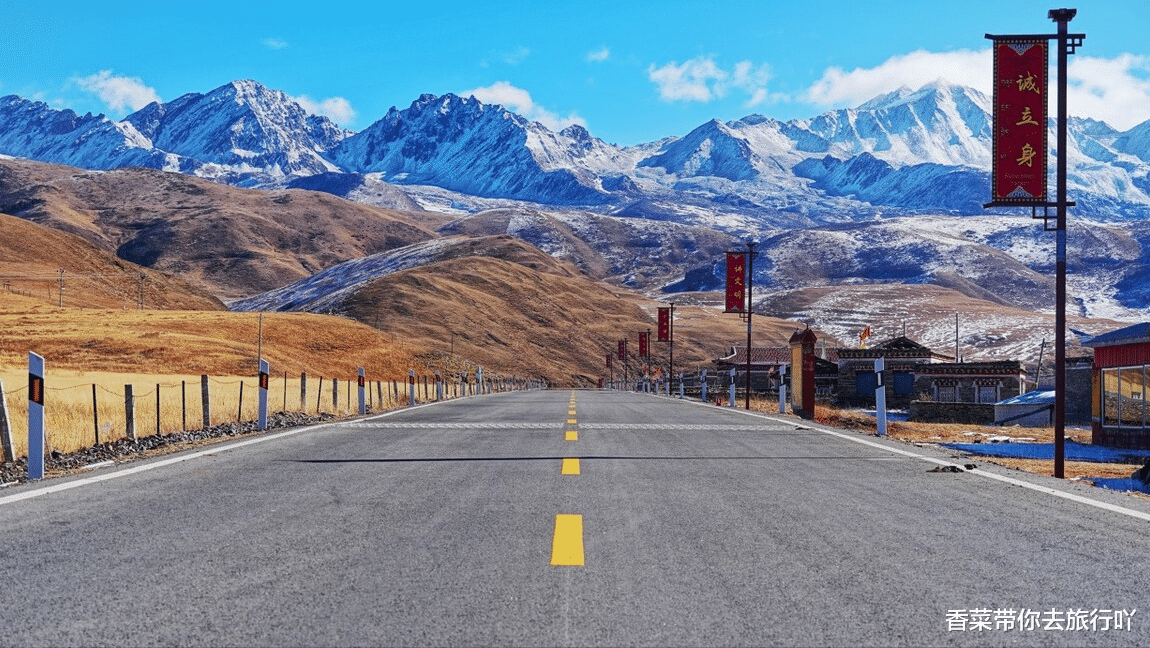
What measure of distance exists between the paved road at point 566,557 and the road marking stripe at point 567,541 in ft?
0.11

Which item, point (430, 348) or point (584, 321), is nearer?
point (430, 348)

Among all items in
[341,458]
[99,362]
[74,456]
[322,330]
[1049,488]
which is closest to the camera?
[1049,488]

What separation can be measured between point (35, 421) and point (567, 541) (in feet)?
23.5

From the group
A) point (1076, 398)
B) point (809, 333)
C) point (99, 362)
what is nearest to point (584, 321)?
point (99, 362)

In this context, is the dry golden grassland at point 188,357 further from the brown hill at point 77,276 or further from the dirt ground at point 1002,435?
the brown hill at point 77,276

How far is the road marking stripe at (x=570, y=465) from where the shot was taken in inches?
400

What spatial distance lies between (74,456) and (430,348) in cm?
9610

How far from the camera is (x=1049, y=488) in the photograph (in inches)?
360

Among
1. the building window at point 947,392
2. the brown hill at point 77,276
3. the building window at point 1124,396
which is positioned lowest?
the building window at point 947,392

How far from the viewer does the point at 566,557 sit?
582 centimetres

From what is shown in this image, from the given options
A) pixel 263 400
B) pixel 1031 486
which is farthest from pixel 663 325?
pixel 1031 486

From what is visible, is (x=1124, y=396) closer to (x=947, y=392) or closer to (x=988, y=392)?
(x=988, y=392)

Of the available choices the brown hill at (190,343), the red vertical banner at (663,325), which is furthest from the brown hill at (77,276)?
the red vertical banner at (663,325)

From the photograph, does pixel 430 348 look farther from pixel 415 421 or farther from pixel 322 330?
pixel 415 421
